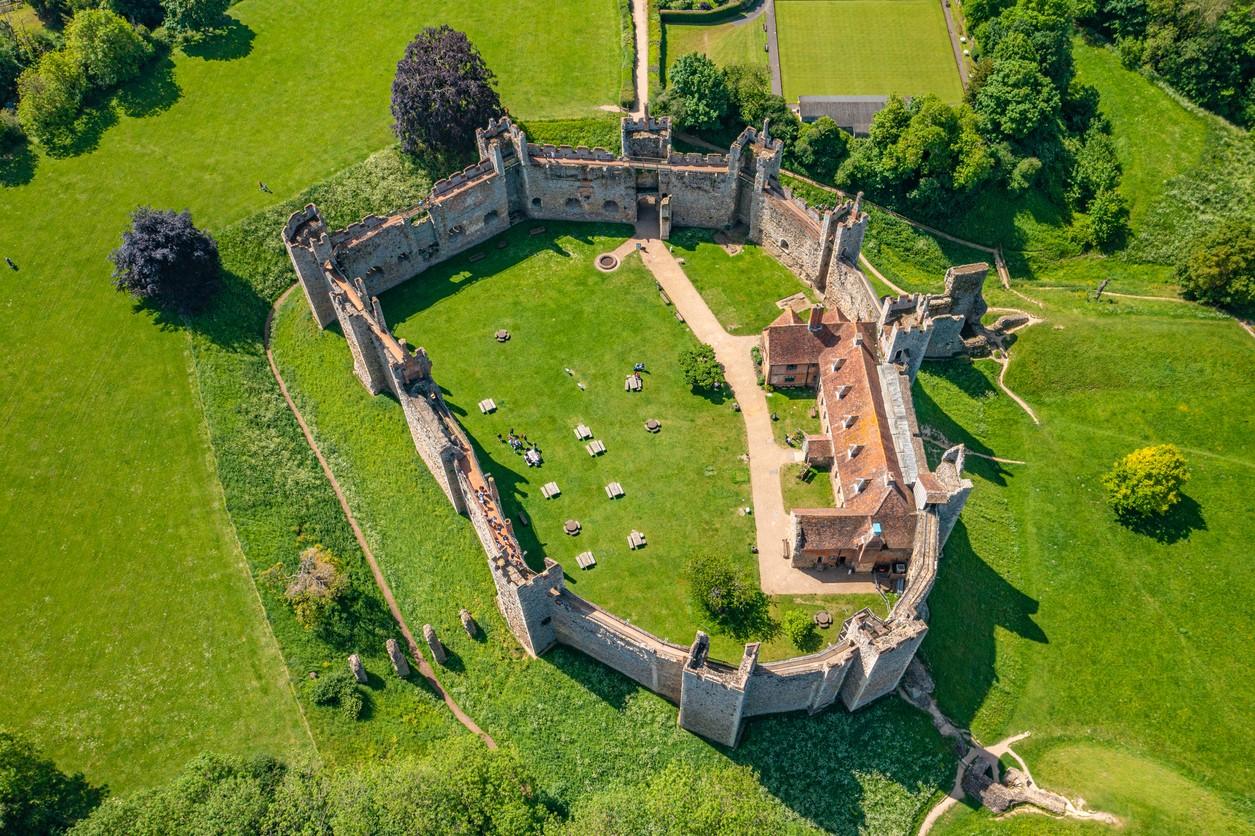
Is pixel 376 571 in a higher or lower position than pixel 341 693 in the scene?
higher

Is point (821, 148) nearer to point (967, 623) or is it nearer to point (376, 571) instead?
point (967, 623)

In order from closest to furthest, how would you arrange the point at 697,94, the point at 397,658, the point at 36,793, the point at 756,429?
the point at 36,793 → the point at 397,658 → the point at 756,429 → the point at 697,94

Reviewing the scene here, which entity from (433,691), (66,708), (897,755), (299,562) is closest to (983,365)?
(897,755)

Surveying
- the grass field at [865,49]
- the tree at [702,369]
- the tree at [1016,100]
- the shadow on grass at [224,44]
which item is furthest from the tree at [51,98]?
the tree at [1016,100]

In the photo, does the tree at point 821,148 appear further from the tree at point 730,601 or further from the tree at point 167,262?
the tree at point 167,262

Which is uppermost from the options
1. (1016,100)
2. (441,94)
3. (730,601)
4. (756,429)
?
(441,94)

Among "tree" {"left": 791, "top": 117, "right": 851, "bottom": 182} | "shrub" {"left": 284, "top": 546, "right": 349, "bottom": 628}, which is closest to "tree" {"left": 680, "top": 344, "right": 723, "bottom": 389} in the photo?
"tree" {"left": 791, "top": 117, "right": 851, "bottom": 182}

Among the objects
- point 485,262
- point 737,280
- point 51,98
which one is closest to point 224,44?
point 51,98
